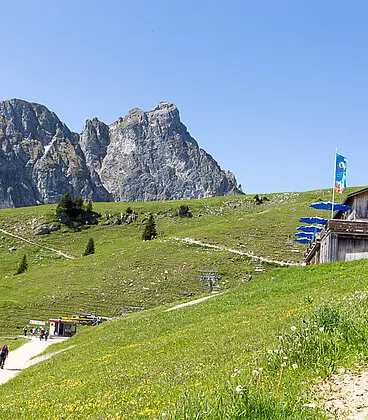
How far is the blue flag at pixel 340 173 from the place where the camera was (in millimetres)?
41500

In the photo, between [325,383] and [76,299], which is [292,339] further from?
[76,299]

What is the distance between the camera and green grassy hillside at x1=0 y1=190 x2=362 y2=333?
59438 mm

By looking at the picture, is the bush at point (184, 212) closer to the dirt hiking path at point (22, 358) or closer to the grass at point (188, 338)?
the grass at point (188, 338)

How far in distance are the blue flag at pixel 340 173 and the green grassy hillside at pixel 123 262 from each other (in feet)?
82.3

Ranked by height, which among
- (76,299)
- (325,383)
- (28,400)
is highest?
(325,383)

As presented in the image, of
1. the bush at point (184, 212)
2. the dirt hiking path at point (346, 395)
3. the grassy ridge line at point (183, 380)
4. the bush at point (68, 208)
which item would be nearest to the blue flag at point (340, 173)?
the grassy ridge line at point (183, 380)

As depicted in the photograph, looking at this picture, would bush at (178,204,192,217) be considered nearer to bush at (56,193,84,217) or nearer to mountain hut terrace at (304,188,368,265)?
bush at (56,193,84,217)

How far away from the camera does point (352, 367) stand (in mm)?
8266

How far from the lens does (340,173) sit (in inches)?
1640

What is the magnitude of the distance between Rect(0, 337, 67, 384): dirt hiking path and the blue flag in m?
27.2

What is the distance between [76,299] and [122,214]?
76526 mm

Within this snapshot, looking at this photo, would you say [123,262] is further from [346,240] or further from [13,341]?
[346,240]

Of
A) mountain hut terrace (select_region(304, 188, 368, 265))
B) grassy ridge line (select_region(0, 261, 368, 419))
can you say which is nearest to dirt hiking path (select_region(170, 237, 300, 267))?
mountain hut terrace (select_region(304, 188, 368, 265))

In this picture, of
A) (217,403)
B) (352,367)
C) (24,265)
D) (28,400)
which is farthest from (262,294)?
(24,265)
